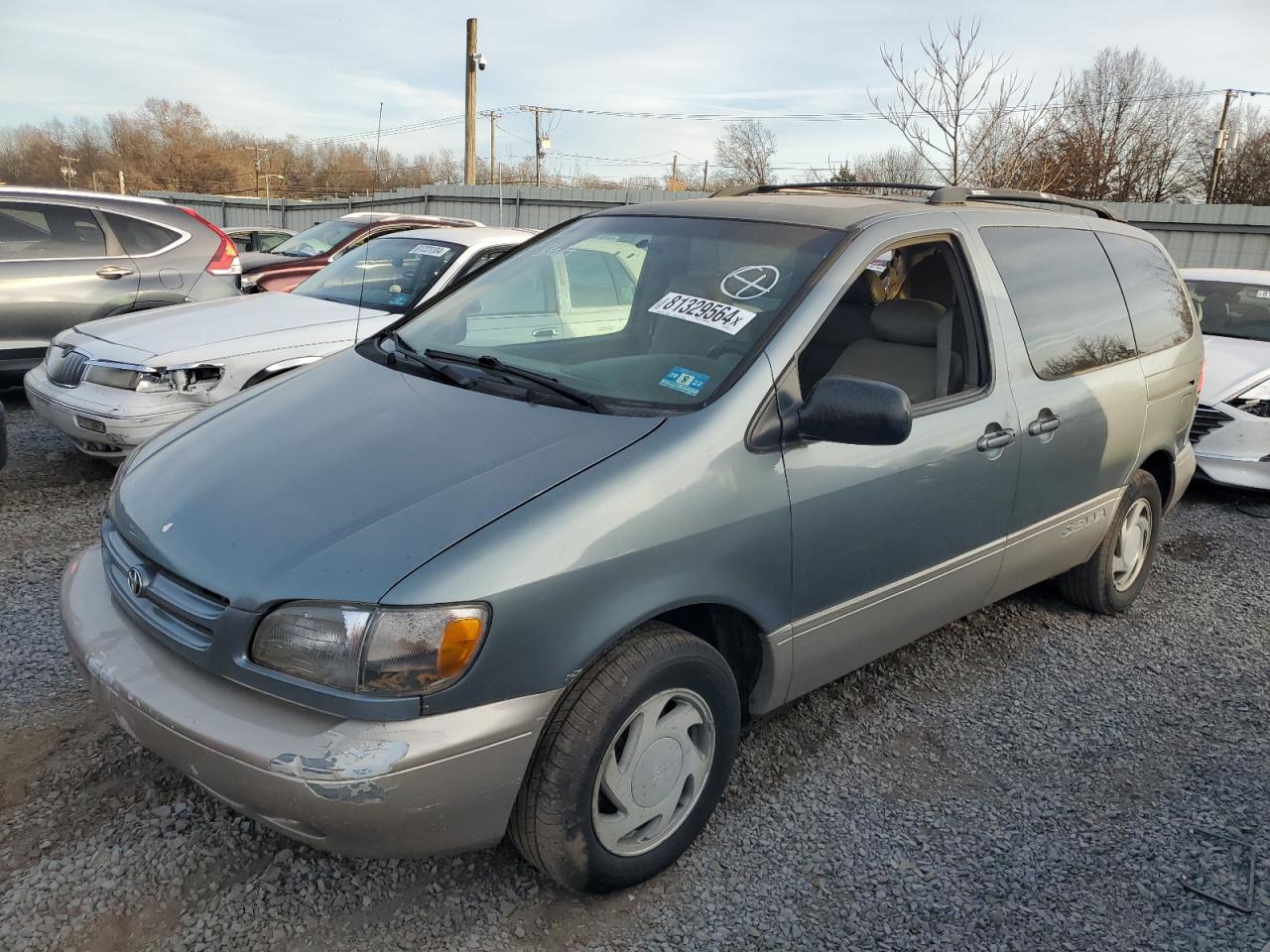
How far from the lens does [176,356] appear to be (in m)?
5.05

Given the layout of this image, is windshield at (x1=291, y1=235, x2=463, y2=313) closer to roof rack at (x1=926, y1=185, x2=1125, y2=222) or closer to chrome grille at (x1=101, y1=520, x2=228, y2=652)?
roof rack at (x1=926, y1=185, x2=1125, y2=222)

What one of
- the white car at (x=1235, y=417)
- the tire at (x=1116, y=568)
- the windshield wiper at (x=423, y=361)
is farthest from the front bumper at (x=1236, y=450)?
the windshield wiper at (x=423, y=361)

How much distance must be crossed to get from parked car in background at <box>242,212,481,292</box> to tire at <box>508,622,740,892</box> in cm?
751

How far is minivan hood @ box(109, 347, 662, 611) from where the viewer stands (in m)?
2.08

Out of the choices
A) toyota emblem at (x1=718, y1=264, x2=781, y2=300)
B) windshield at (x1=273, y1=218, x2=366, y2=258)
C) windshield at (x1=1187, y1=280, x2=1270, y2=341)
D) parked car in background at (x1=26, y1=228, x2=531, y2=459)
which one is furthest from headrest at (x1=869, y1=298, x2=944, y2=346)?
windshield at (x1=273, y1=218, x2=366, y2=258)

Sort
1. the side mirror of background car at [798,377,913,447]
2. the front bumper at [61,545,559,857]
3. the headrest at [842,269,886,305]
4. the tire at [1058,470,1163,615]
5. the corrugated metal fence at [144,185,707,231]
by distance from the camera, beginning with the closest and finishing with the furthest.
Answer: the front bumper at [61,545,559,857] → the side mirror of background car at [798,377,913,447] → the headrest at [842,269,886,305] → the tire at [1058,470,1163,615] → the corrugated metal fence at [144,185,707,231]

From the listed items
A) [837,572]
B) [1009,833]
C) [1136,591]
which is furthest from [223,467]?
[1136,591]

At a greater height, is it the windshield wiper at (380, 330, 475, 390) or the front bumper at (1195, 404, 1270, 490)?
the windshield wiper at (380, 330, 475, 390)

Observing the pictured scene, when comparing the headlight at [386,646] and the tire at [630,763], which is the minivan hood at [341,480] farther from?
the tire at [630,763]

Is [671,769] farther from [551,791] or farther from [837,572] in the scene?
[837,572]

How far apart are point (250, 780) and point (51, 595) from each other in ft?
8.19

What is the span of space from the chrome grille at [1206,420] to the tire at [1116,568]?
2349mm

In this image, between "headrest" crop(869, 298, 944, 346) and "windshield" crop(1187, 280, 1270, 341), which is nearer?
"headrest" crop(869, 298, 944, 346)

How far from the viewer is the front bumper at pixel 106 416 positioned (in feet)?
16.1
